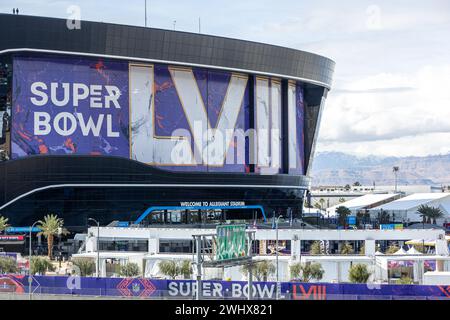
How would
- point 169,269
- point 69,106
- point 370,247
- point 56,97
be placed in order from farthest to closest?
point 69,106 → point 56,97 → point 370,247 → point 169,269

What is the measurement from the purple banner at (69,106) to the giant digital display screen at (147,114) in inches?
5.8

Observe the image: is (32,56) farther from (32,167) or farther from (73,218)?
(73,218)

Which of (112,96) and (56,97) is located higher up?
(112,96)

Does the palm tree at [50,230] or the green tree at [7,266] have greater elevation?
the palm tree at [50,230]

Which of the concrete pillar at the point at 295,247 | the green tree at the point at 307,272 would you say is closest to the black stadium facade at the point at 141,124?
the concrete pillar at the point at 295,247

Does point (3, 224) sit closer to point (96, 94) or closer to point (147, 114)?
point (96, 94)

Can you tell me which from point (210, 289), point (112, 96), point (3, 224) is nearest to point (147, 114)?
point (112, 96)

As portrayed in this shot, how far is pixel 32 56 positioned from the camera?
12600 cm

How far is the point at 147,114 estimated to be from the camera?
13375 centimetres

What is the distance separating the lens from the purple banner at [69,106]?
125863 millimetres

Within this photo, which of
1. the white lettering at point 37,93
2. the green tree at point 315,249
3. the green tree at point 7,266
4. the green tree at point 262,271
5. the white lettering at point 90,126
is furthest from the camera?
the white lettering at point 90,126

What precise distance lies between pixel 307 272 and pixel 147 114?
6032cm

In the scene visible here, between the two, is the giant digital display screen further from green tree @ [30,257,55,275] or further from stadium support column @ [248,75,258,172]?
green tree @ [30,257,55,275]

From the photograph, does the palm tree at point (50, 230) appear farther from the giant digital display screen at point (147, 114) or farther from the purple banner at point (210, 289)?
the purple banner at point (210, 289)
